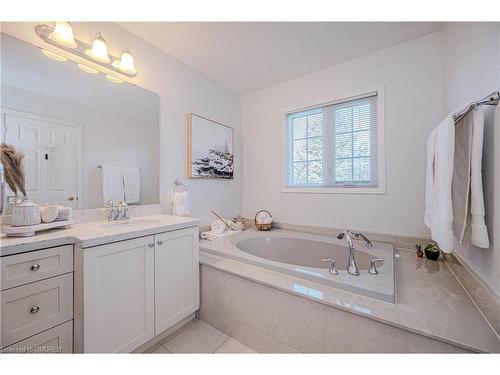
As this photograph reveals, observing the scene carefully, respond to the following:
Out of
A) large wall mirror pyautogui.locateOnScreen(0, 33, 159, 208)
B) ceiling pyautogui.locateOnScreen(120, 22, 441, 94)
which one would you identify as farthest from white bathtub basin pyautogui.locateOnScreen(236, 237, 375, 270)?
ceiling pyautogui.locateOnScreen(120, 22, 441, 94)

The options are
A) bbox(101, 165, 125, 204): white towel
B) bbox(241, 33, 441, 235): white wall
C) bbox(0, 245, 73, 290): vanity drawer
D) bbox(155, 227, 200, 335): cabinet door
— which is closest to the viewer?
bbox(0, 245, 73, 290): vanity drawer

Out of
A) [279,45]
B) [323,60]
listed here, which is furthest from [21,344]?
[323,60]

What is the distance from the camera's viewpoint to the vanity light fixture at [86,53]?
1.22 m

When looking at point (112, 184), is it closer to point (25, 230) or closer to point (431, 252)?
point (25, 230)

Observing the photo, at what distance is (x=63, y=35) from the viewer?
4.04 ft

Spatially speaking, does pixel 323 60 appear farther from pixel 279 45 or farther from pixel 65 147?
pixel 65 147

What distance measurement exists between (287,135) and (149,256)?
198 centimetres

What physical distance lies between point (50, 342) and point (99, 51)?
5.76 ft

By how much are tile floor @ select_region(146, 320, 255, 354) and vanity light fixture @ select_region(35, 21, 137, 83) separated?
2.01 meters

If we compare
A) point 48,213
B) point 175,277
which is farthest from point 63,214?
point 175,277

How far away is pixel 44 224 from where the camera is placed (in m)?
1.03

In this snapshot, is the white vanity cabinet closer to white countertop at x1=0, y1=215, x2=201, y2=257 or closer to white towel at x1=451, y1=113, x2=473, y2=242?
white countertop at x1=0, y1=215, x2=201, y2=257

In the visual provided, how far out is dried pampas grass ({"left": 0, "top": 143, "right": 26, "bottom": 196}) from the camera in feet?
3.36
